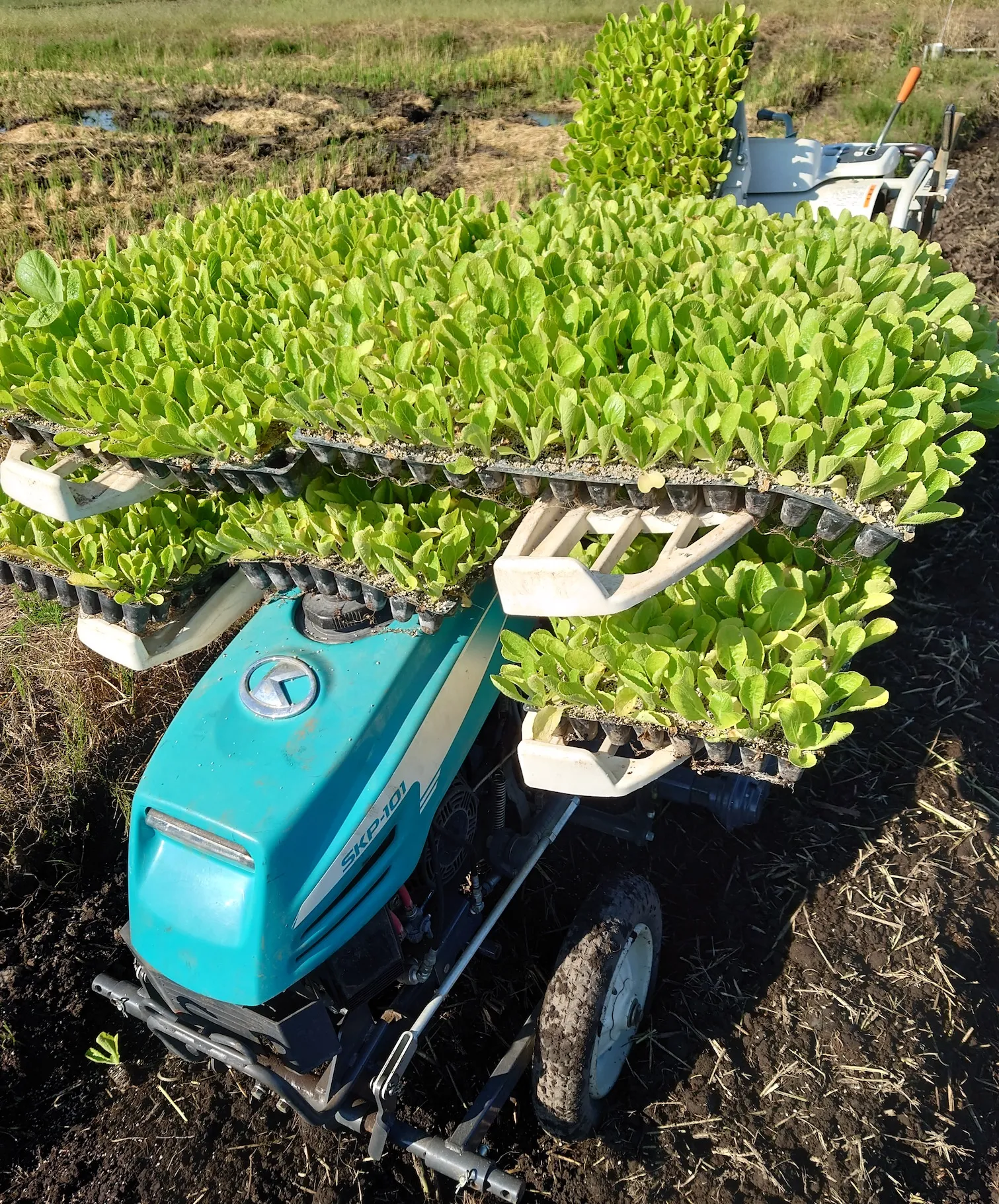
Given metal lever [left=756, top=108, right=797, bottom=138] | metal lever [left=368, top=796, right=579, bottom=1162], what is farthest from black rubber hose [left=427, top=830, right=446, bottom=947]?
metal lever [left=756, top=108, right=797, bottom=138]

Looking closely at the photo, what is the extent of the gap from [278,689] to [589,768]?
61 centimetres

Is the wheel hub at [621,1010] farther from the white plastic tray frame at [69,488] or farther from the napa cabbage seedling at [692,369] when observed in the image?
the white plastic tray frame at [69,488]

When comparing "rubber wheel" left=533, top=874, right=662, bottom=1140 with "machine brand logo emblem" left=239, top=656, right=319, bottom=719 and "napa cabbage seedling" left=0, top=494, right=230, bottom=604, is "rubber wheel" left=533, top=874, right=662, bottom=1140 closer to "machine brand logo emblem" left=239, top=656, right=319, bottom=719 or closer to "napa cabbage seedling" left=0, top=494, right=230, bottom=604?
"machine brand logo emblem" left=239, top=656, right=319, bottom=719

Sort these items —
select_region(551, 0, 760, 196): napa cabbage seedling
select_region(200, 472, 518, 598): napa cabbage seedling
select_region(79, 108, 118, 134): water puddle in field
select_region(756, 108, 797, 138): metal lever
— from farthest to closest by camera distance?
select_region(79, 108, 118, 134): water puddle in field < select_region(756, 108, 797, 138): metal lever < select_region(551, 0, 760, 196): napa cabbage seedling < select_region(200, 472, 518, 598): napa cabbage seedling

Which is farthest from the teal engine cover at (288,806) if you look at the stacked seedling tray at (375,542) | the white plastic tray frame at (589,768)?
the white plastic tray frame at (589,768)

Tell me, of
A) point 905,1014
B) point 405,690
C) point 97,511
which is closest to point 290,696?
point 405,690

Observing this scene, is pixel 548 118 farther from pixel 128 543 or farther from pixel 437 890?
pixel 437 890

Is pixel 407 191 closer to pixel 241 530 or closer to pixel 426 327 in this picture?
pixel 426 327

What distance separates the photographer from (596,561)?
1.38 m

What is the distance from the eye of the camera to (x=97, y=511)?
5.56ft

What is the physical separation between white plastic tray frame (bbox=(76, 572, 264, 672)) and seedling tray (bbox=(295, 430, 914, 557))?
1.84ft

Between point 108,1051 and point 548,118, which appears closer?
point 108,1051

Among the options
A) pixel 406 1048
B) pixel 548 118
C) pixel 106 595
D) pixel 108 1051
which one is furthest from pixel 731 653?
pixel 548 118

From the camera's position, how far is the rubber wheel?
5.91ft
